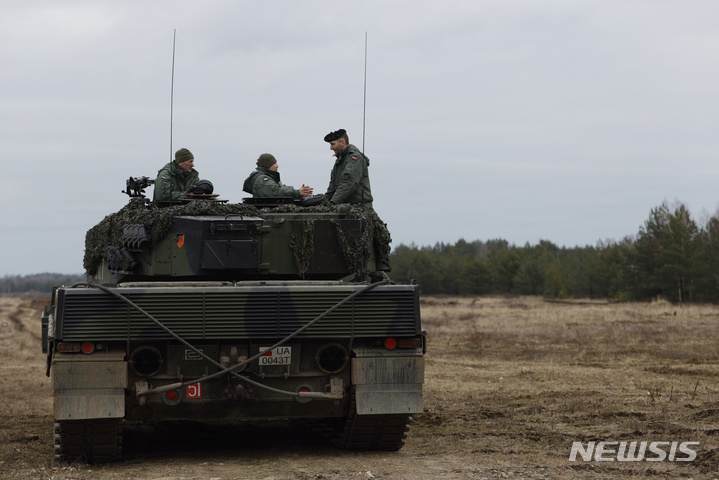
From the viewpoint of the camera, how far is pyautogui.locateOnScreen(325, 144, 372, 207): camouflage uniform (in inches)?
410

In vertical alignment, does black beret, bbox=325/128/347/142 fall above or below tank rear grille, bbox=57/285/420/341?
above

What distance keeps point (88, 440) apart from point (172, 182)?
11.2 feet

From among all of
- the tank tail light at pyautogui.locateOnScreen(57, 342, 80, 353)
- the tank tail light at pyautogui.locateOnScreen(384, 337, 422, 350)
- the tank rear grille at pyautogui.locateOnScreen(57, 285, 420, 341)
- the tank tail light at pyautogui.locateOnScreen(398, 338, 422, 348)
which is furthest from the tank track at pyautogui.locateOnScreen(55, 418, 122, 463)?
the tank tail light at pyautogui.locateOnScreen(398, 338, 422, 348)

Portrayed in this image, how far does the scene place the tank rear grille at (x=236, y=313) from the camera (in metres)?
8.12

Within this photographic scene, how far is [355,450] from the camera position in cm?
915

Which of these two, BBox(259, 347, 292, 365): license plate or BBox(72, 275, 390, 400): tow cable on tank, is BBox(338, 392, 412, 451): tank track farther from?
BBox(259, 347, 292, 365): license plate

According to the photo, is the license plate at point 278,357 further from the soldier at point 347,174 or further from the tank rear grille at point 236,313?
the soldier at point 347,174

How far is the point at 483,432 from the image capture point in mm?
10062

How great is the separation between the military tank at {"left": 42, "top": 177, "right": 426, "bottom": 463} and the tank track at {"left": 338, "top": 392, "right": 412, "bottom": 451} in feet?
0.05

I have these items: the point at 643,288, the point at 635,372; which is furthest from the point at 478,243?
the point at 635,372

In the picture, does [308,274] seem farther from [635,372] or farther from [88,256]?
[635,372]

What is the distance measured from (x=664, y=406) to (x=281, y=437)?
4.52 meters

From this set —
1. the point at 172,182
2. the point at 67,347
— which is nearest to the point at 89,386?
the point at 67,347

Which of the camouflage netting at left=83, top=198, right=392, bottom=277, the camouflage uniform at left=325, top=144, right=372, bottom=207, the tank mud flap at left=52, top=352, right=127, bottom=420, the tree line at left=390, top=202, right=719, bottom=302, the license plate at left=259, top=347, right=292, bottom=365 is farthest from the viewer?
the tree line at left=390, top=202, right=719, bottom=302
